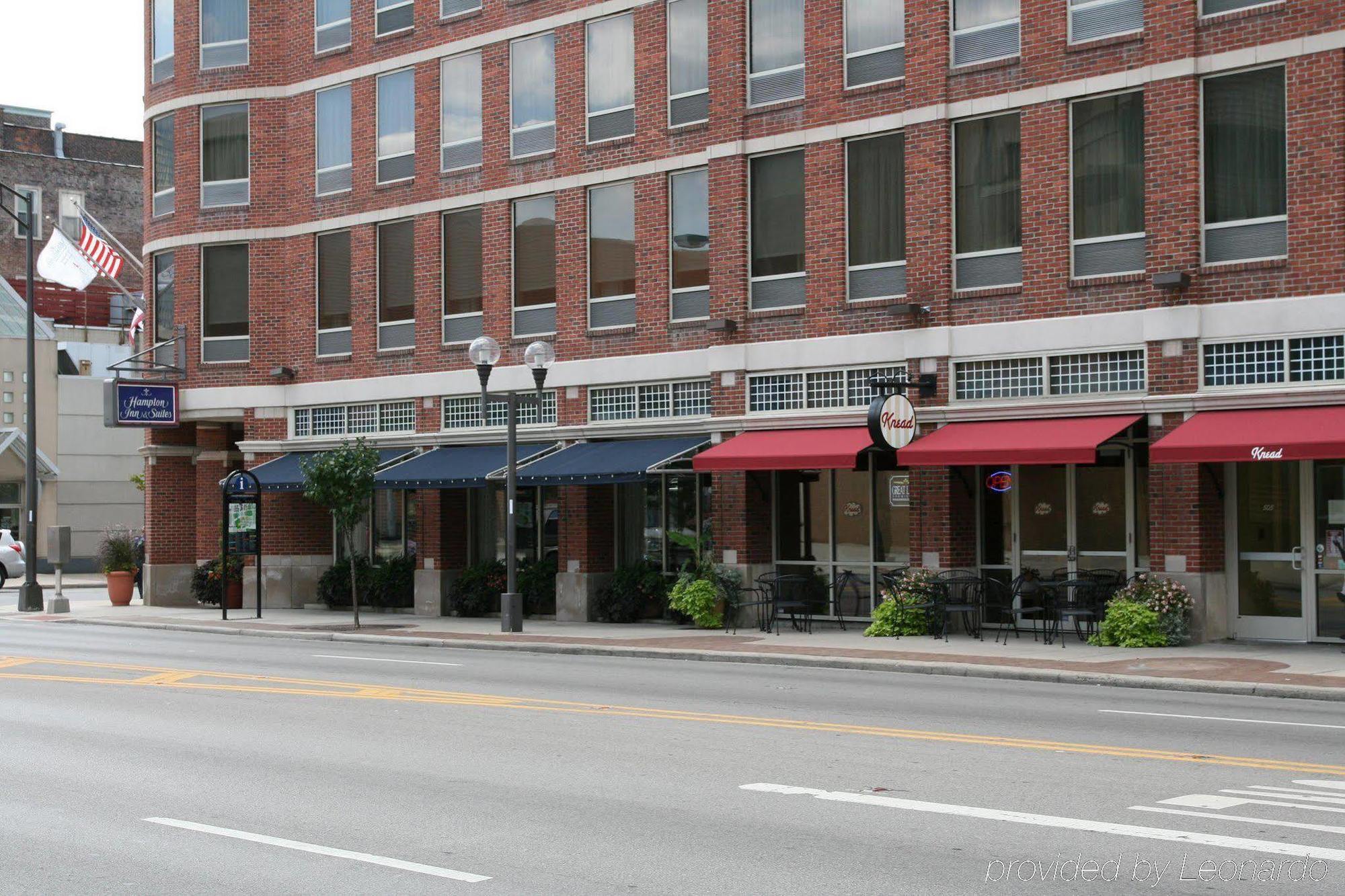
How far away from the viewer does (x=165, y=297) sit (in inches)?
1395

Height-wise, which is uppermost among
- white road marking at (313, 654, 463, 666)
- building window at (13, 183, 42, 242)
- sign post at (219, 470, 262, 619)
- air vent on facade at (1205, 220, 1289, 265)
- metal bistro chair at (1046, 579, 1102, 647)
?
building window at (13, 183, 42, 242)

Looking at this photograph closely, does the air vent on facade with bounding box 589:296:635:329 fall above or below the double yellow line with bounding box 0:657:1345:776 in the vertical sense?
above

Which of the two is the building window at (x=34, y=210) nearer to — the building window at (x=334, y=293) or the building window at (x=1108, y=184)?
the building window at (x=334, y=293)

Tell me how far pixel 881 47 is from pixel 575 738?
15.4 meters

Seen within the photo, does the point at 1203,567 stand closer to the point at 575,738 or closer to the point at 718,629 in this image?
the point at 718,629

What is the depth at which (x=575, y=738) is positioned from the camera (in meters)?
12.7

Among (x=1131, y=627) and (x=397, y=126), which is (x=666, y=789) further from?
(x=397, y=126)

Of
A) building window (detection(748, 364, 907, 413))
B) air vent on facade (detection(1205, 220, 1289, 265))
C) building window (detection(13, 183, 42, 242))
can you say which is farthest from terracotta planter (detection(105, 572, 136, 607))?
building window (detection(13, 183, 42, 242))

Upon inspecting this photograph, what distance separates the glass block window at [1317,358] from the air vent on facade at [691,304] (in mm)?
10083

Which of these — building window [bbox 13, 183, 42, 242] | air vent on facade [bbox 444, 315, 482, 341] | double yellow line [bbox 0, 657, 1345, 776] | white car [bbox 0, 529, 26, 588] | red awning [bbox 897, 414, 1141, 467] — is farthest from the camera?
building window [bbox 13, 183, 42, 242]

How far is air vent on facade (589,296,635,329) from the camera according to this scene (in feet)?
Answer: 92.3

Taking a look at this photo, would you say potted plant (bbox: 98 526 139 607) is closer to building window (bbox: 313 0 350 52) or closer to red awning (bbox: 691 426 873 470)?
building window (bbox: 313 0 350 52)

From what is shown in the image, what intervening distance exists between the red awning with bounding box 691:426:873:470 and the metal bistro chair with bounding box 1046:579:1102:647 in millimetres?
3563

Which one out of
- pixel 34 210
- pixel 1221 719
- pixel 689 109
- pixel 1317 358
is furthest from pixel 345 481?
pixel 34 210
